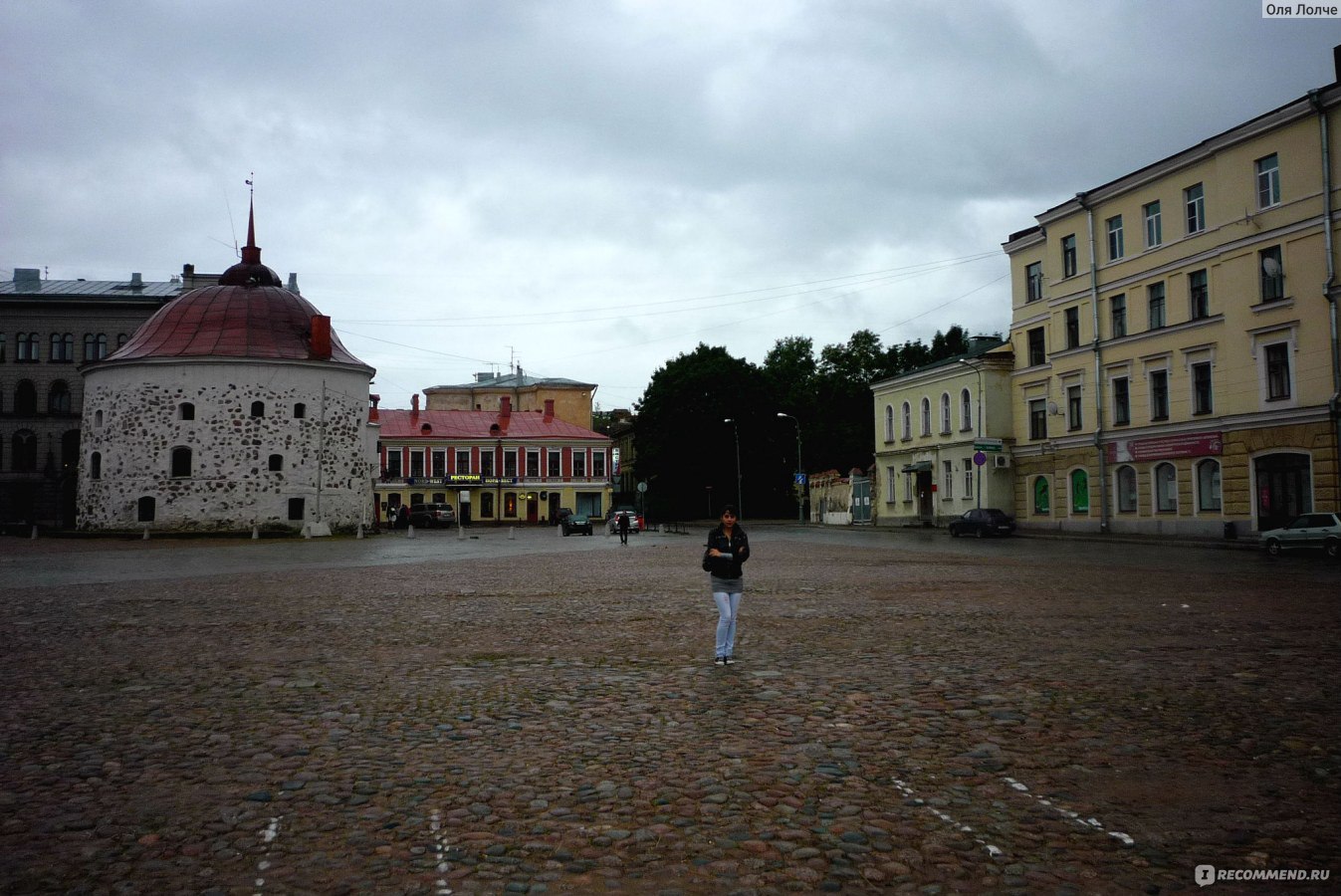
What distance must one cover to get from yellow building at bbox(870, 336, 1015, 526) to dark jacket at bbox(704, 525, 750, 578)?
3635 cm

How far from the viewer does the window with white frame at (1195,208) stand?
3689 cm

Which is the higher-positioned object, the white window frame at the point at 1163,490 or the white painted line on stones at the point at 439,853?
the white window frame at the point at 1163,490

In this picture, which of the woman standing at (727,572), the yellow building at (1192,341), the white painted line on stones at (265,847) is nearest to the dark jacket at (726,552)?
the woman standing at (727,572)

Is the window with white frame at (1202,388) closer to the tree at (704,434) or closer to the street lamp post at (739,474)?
the street lamp post at (739,474)

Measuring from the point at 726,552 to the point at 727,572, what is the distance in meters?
0.22

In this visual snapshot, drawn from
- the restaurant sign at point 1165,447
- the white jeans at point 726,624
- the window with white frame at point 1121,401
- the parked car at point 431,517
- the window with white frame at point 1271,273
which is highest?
the window with white frame at point 1271,273

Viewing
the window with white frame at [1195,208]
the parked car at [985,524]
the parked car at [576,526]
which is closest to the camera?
the window with white frame at [1195,208]

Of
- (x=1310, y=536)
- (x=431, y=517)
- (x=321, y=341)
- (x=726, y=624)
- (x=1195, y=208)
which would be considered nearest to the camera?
(x=726, y=624)

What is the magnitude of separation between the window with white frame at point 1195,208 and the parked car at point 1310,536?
14153mm

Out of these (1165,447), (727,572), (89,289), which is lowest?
(727,572)

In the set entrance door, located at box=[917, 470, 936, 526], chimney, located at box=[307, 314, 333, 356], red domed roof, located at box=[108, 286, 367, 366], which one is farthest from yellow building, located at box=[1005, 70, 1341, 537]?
red domed roof, located at box=[108, 286, 367, 366]

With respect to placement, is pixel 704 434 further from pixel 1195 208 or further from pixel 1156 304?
pixel 1195 208

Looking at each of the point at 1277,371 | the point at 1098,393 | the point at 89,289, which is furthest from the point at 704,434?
the point at 1277,371

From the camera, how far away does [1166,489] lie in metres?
38.6
